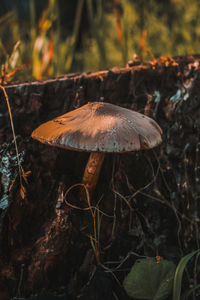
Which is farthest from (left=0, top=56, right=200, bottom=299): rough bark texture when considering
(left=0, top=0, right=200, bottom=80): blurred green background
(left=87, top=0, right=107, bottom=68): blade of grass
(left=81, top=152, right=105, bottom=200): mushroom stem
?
(left=87, top=0, right=107, bottom=68): blade of grass

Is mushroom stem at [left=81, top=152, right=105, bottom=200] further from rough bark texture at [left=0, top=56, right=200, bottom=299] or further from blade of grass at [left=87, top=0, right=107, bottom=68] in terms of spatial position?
blade of grass at [left=87, top=0, right=107, bottom=68]

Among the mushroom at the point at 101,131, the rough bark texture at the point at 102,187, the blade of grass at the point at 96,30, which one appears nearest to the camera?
the mushroom at the point at 101,131

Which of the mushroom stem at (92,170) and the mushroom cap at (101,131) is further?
the mushroom stem at (92,170)

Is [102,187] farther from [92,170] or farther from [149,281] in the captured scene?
[149,281]

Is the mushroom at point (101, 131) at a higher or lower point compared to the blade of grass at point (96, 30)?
lower

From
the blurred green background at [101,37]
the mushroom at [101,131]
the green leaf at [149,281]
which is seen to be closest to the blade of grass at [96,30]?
the blurred green background at [101,37]

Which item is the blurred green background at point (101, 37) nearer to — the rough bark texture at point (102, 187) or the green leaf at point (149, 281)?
the rough bark texture at point (102, 187)
